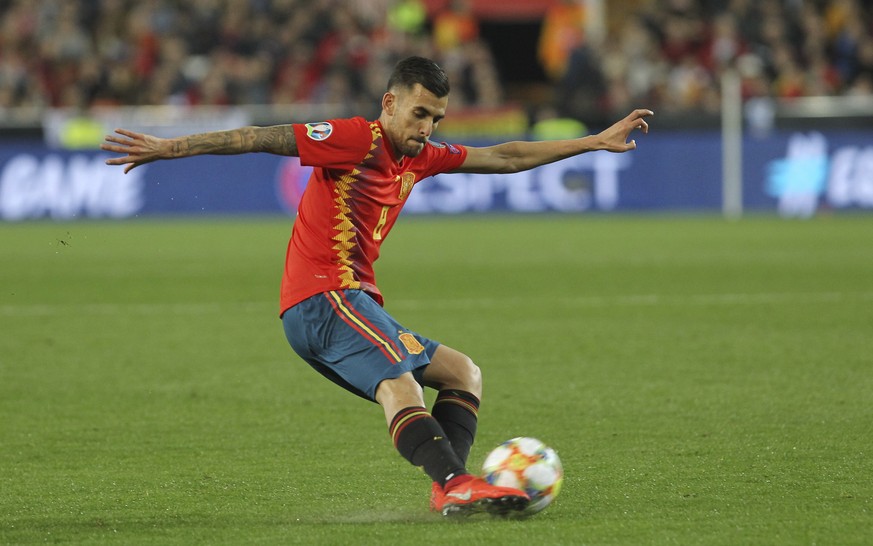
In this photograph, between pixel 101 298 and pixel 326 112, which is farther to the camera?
pixel 326 112

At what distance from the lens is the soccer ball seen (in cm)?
441

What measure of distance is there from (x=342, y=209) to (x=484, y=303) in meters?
6.19

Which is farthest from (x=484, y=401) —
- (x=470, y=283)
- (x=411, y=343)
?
(x=470, y=283)

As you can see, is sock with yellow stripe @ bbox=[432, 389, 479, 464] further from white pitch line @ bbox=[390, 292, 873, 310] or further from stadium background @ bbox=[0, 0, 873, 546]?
white pitch line @ bbox=[390, 292, 873, 310]

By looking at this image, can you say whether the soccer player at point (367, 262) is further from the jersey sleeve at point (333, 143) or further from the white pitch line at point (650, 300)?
the white pitch line at point (650, 300)

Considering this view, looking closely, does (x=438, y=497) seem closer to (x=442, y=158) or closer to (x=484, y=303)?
(x=442, y=158)

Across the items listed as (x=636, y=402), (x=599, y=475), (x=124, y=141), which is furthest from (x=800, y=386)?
(x=124, y=141)

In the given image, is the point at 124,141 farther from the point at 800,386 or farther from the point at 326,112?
the point at 326,112

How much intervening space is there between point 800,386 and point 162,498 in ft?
11.4

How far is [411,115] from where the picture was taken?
15.3 feet

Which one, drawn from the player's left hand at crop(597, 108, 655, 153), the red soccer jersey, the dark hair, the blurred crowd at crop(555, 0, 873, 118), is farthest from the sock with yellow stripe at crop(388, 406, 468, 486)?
the blurred crowd at crop(555, 0, 873, 118)

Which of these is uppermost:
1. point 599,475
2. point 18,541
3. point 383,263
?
point 18,541

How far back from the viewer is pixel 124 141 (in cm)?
448

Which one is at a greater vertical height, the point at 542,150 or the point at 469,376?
the point at 542,150
